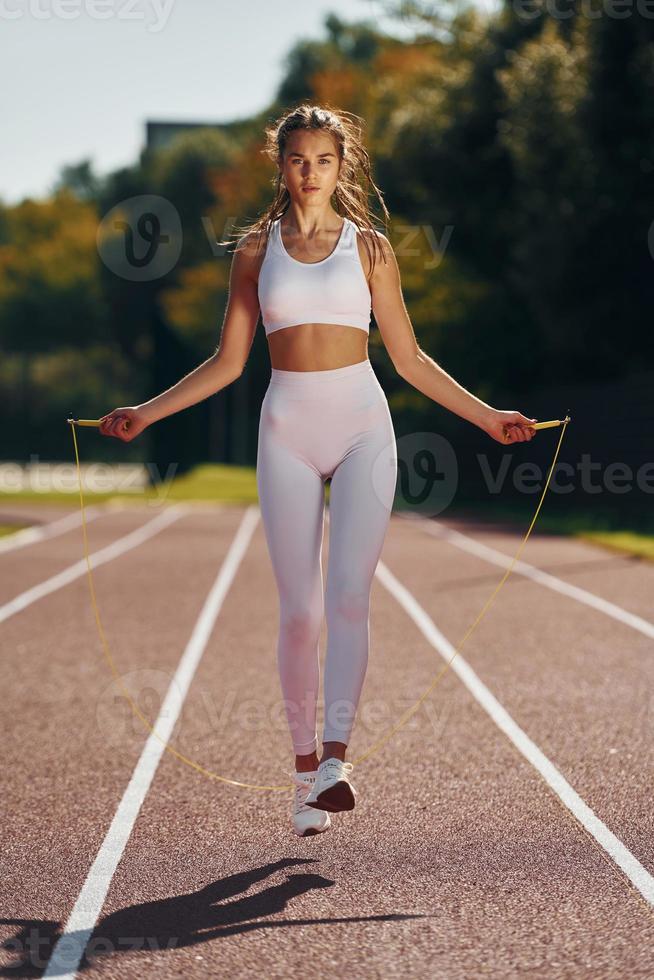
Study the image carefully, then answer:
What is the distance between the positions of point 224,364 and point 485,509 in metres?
28.1

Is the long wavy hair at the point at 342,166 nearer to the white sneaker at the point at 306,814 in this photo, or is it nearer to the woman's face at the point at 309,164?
the woman's face at the point at 309,164

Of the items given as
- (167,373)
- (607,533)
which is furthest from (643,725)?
(167,373)

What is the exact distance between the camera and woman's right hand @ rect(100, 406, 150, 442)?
14.6 ft

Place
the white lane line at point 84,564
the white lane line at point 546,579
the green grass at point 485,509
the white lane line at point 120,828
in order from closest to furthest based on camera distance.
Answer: the white lane line at point 120,828
the white lane line at point 546,579
the white lane line at point 84,564
the green grass at point 485,509

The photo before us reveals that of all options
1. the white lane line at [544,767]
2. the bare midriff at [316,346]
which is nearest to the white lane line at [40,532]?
the white lane line at [544,767]

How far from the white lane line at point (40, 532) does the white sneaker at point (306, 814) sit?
47.3 ft

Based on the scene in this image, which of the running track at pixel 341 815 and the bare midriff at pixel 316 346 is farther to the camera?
the bare midriff at pixel 316 346

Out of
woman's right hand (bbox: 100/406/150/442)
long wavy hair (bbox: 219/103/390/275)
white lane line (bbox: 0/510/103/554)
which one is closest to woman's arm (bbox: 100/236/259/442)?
woman's right hand (bbox: 100/406/150/442)

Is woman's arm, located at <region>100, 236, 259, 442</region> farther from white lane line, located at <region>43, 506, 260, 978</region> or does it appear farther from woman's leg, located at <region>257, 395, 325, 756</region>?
white lane line, located at <region>43, 506, 260, 978</region>

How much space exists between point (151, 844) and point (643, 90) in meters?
24.2

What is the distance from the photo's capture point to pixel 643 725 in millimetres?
6844

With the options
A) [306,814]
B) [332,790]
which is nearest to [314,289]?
[332,790]

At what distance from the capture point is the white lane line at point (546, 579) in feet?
36.2

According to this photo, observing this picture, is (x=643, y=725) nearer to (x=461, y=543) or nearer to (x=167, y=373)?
(x=461, y=543)
